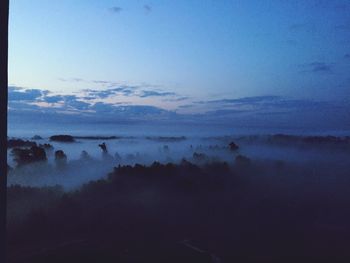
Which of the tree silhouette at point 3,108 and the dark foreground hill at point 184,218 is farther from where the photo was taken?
the dark foreground hill at point 184,218

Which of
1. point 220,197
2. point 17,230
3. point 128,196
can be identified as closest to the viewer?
point 17,230

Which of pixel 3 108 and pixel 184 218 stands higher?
pixel 3 108

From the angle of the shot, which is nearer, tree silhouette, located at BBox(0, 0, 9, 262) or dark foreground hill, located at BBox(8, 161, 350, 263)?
tree silhouette, located at BBox(0, 0, 9, 262)

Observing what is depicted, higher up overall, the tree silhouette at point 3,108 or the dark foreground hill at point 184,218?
the tree silhouette at point 3,108

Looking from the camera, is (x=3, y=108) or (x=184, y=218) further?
(x=184, y=218)

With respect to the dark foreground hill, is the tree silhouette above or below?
above

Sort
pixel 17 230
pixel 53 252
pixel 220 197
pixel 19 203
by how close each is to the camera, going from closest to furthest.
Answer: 1. pixel 53 252
2. pixel 17 230
3. pixel 19 203
4. pixel 220 197

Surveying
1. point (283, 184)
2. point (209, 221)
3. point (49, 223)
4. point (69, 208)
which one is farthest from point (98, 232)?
point (283, 184)

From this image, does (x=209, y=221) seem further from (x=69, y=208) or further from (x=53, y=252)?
(x=53, y=252)
